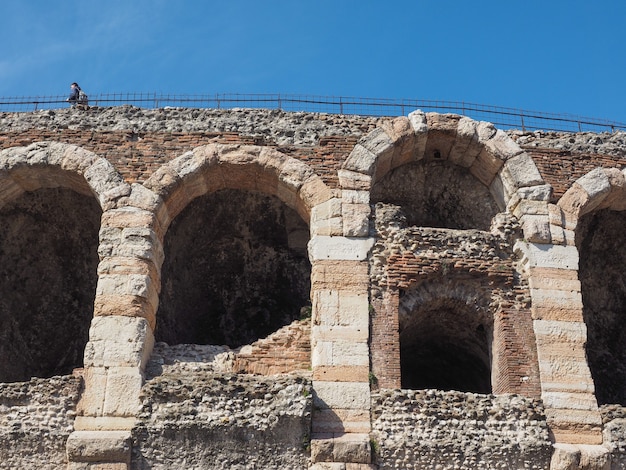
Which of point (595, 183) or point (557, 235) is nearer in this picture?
point (557, 235)

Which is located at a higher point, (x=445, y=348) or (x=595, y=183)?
(x=595, y=183)

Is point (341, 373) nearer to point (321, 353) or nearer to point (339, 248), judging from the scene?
point (321, 353)

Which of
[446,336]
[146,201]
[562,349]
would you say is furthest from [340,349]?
[146,201]

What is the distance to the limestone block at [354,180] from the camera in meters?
14.7

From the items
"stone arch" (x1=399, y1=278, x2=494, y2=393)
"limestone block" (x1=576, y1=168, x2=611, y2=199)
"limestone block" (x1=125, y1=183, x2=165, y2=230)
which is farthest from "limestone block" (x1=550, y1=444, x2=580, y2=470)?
"limestone block" (x1=125, y1=183, x2=165, y2=230)

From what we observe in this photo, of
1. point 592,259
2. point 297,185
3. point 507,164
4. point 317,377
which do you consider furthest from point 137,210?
point 592,259

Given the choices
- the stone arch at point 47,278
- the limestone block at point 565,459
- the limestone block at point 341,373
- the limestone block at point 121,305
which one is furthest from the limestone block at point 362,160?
the limestone block at point 565,459

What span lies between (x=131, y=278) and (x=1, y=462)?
3049mm

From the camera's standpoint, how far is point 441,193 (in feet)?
53.3

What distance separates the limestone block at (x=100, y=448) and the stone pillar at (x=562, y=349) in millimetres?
5718

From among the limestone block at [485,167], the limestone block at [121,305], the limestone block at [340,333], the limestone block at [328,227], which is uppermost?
the limestone block at [485,167]

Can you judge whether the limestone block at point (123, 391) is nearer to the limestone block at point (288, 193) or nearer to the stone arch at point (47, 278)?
the stone arch at point (47, 278)

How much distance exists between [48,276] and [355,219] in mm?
5804

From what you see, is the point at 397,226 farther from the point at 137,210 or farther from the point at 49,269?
the point at 49,269
